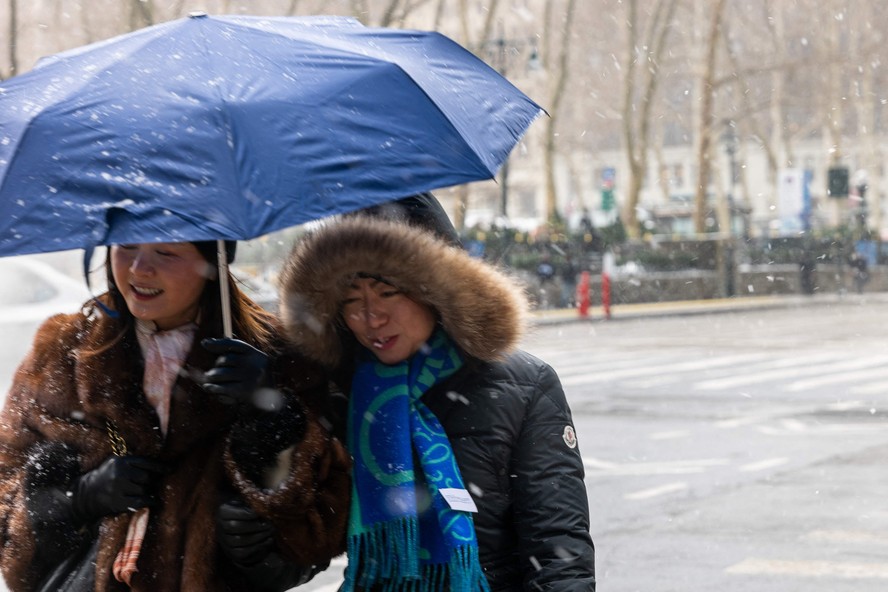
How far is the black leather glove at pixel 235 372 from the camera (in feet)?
8.53

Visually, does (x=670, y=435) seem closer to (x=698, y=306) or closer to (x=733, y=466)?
(x=733, y=466)

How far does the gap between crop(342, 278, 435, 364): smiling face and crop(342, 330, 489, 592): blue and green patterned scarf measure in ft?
0.10

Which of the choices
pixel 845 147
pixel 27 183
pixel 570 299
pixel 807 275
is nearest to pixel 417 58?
pixel 27 183

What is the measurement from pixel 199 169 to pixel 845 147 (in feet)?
273

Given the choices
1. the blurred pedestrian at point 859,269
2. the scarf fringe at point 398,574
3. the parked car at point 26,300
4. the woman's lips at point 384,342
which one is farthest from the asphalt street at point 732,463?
the blurred pedestrian at point 859,269

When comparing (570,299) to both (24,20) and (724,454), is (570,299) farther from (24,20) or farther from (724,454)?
(724,454)

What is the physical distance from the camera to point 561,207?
9938cm

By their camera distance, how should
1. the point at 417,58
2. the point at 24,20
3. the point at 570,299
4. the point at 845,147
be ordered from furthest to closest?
the point at 845,147 < the point at 24,20 < the point at 570,299 < the point at 417,58

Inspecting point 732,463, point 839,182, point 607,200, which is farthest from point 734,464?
point 607,200

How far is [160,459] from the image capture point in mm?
2820

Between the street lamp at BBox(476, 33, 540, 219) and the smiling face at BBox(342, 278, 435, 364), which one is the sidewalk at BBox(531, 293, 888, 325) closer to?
the street lamp at BBox(476, 33, 540, 219)

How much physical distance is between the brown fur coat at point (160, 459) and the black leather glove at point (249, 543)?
0.02 m

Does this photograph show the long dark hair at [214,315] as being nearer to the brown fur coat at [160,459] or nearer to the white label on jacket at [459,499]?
the brown fur coat at [160,459]

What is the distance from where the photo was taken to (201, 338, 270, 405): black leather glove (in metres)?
2.60
